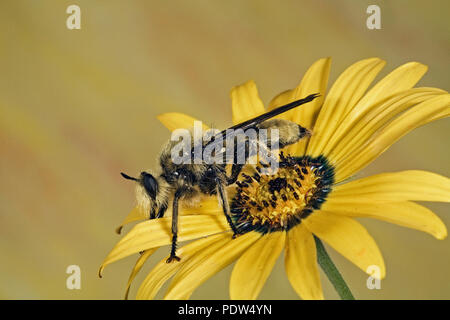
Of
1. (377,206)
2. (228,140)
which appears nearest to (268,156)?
(228,140)

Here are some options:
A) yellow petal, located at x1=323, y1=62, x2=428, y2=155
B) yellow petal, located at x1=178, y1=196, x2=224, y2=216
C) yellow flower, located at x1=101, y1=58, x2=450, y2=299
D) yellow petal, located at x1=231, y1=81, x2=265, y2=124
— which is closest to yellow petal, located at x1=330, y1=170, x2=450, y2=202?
yellow flower, located at x1=101, y1=58, x2=450, y2=299

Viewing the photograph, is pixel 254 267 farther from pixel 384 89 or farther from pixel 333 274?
pixel 384 89

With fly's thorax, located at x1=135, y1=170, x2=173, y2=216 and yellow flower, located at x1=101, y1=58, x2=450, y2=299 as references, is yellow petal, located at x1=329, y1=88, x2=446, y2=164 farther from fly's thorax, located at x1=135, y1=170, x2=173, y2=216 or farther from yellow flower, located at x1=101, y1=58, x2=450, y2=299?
fly's thorax, located at x1=135, y1=170, x2=173, y2=216

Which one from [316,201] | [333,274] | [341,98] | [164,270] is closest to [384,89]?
[341,98]

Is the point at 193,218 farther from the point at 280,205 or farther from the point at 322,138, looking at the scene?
the point at 322,138

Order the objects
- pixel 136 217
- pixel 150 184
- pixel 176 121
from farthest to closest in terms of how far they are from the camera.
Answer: pixel 176 121
pixel 136 217
pixel 150 184

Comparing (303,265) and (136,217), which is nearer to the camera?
(303,265)
